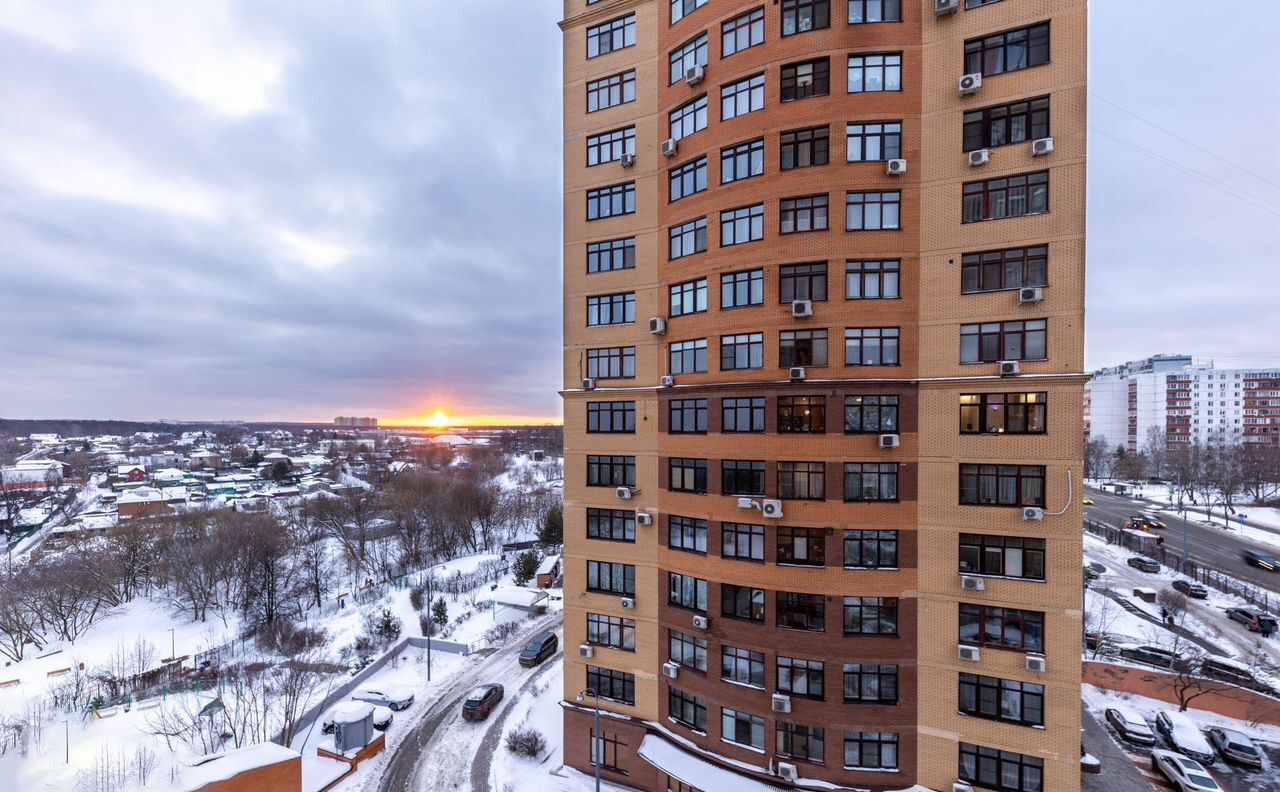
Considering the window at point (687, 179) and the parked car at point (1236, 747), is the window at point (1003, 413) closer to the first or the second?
the window at point (687, 179)

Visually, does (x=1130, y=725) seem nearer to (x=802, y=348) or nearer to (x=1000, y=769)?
(x=1000, y=769)

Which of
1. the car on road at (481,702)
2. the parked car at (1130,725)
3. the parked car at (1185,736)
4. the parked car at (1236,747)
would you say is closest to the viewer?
the parked car at (1236,747)

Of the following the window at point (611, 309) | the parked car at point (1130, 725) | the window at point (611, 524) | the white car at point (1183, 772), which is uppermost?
the window at point (611, 309)

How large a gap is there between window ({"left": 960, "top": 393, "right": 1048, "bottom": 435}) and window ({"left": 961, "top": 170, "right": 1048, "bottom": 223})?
481cm

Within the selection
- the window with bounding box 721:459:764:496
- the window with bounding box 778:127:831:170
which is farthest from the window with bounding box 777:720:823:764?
the window with bounding box 778:127:831:170

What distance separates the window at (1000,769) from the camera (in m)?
13.5

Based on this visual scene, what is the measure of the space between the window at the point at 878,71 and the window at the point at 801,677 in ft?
53.8

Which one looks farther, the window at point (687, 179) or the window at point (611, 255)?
the window at point (611, 255)

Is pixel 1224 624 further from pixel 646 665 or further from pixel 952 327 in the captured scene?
pixel 646 665

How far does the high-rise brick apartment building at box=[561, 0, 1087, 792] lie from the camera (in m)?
13.3

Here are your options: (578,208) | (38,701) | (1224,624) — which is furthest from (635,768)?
(1224,624)

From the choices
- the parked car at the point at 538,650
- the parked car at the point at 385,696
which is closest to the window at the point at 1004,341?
the parked car at the point at 538,650

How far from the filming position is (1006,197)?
13.7 m

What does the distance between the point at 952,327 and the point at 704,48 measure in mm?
11441
